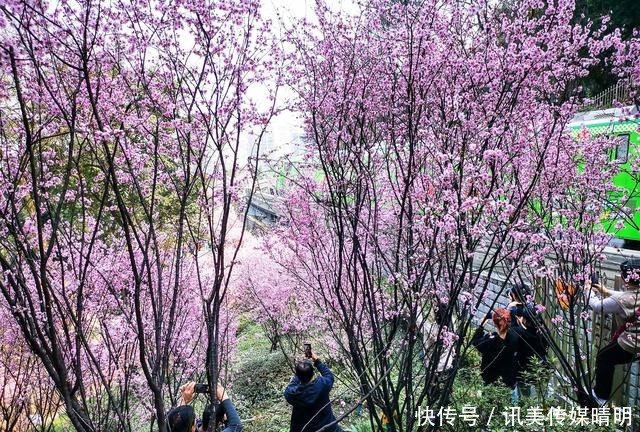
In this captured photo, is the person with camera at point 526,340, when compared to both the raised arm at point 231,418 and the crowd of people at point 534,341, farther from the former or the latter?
the raised arm at point 231,418

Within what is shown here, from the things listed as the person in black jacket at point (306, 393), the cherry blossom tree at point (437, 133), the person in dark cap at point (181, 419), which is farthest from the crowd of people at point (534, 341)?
the person in dark cap at point (181, 419)

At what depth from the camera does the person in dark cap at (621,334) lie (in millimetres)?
3747

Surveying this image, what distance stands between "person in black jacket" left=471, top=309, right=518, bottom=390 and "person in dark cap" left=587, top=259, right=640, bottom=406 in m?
0.73

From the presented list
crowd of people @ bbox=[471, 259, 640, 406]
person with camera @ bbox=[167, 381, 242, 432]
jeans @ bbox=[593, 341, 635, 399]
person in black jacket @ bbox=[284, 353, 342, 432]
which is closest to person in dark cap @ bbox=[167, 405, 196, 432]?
person with camera @ bbox=[167, 381, 242, 432]

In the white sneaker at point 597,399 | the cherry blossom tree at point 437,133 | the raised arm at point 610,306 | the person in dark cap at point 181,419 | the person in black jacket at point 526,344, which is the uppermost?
the cherry blossom tree at point 437,133

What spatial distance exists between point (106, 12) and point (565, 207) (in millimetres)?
3905

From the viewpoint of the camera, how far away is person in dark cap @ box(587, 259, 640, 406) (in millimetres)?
3747

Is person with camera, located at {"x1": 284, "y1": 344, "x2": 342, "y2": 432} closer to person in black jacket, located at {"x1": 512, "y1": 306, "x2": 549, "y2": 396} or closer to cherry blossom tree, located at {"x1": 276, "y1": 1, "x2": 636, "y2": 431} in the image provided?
cherry blossom tree, located at {"x1": 276, "y1": 1, "x2": 636, "y2": 431}

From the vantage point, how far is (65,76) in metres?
2.56

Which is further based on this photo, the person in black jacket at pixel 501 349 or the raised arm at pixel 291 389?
the person in black jacket at pixel 501 349

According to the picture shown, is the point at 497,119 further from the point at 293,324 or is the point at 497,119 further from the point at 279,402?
the point at 293,324

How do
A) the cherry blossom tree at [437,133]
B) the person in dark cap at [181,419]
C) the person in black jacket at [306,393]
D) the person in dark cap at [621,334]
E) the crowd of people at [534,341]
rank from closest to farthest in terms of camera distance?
the person in dark cap at [181,419]
the cherry blossom tree at [437,133]
the person in dark cap at [621,334]
the crowd of people at [534,341]
the person in black jacket at [306,393]

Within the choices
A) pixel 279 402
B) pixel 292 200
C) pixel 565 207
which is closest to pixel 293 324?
pixel 279 402

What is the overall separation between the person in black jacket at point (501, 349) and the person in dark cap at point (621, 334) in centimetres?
73
